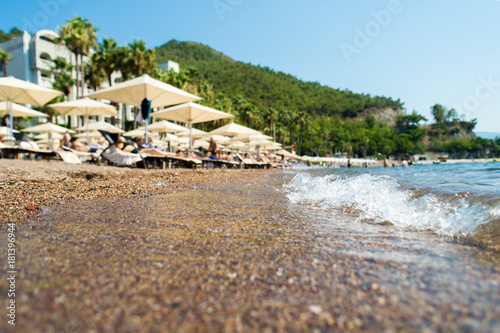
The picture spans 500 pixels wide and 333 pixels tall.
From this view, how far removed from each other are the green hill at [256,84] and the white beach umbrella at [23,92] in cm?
6263

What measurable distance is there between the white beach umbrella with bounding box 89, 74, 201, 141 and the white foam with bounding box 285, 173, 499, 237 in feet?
24.7

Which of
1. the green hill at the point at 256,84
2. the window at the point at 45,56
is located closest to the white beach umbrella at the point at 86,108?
the window at the point at 45,56

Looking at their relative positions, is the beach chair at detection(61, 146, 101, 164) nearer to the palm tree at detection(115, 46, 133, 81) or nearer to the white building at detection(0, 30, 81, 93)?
the palm tree at detection(115, 46, 133, 81)

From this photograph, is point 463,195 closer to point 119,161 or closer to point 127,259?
point 127,259

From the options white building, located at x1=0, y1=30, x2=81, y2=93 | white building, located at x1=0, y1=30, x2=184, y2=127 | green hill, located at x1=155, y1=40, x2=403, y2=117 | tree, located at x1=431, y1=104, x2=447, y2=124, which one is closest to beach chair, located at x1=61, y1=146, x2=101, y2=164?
white building, located at x1=0, y1=30, x2=184, y2=127

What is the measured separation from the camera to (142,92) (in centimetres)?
1015

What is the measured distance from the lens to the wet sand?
988mm

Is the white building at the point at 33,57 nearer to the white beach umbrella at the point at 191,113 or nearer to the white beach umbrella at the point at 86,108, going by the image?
the white beach umbrella at the point at 86,108

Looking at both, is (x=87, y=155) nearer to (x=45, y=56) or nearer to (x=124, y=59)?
(x=124, y=59)

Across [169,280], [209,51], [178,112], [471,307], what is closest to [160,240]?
[169,280]

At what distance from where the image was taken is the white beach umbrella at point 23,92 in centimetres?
1017

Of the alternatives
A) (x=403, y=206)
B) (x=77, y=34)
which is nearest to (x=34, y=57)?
(x=77, y=34)

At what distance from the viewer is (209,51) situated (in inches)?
4080

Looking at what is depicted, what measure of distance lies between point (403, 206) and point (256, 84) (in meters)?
91.4
